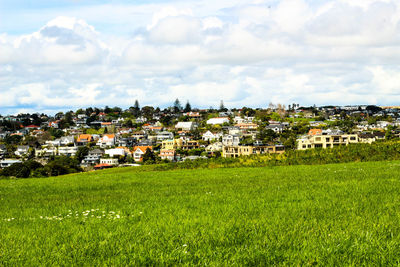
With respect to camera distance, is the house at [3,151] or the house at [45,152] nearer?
the house at [45,152]

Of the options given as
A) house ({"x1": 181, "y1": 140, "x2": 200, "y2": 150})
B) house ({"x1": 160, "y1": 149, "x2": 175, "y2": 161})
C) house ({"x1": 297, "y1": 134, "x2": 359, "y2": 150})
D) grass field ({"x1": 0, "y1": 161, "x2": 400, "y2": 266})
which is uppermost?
grass field ({"x1": 0, "y1": 161, "x2": 400, "y2": 266})

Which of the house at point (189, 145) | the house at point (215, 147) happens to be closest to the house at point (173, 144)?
the house at point (189, 145)

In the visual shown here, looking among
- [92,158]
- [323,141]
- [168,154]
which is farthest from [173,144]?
[323,141]

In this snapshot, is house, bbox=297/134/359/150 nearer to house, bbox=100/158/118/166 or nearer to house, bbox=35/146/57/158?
house, bbox=100/158/118/166

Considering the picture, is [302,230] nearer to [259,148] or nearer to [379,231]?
[379,231]

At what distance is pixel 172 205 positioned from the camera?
12492 mm

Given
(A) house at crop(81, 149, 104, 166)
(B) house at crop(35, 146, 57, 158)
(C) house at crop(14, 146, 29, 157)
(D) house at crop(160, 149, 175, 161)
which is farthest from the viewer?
(C) house at crop(14, 146, 29, 157)

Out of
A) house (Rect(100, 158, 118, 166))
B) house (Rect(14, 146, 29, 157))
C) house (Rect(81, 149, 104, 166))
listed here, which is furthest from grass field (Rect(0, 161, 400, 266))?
house (Rect(14, 146, 29, 157))

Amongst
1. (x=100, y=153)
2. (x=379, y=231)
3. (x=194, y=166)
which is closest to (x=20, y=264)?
(x=379, y=231)

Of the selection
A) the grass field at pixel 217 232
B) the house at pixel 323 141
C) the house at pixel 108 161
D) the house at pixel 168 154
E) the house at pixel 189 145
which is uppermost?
the grass field at pixel 217 232

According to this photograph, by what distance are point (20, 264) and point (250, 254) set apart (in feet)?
13.0

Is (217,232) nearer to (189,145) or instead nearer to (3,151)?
(189,145)

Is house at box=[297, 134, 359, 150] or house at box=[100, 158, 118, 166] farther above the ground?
house at box=[297, 134, 359, 150]

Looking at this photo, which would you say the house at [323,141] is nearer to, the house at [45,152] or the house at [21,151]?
the house at [45,152]
